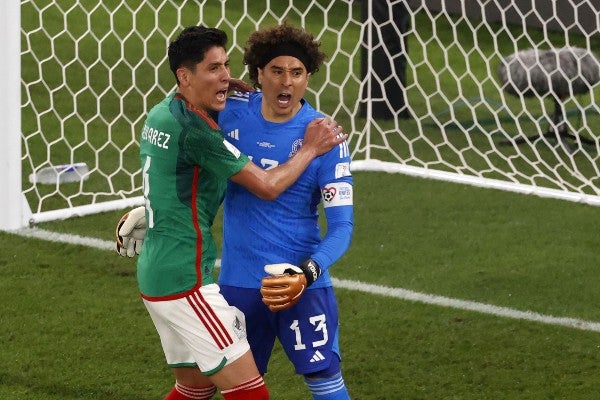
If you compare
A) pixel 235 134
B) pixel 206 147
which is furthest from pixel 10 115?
pixel 206 147

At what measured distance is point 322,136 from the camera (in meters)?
4.71

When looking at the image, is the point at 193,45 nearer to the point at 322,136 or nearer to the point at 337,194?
the point at 322,136

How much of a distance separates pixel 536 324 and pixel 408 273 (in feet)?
3.38

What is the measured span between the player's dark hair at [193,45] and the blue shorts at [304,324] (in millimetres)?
856

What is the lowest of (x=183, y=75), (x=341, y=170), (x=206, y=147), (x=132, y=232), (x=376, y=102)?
(x=376, y=102)

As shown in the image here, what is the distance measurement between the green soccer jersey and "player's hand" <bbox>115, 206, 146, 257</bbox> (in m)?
0.24

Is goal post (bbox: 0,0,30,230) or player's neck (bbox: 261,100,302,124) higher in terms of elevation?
player's neck (bbox: 261,100,302,124)

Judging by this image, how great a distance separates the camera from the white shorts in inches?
181

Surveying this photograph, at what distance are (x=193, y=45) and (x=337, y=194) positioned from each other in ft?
2.39

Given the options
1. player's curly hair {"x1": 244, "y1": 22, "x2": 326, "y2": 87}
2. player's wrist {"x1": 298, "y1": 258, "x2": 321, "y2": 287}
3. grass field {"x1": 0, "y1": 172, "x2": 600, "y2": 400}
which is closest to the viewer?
player's wrist {"x1": 298, "y1": 258, "x2": 321, "y2": 287}

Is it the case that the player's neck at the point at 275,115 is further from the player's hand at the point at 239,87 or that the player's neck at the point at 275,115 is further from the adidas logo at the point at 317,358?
the adidas logo at the point at 317,358

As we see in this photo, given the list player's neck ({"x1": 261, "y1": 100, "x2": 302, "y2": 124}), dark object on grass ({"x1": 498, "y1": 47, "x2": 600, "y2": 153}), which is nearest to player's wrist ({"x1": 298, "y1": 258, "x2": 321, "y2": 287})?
player's neck ({"x1": 261, "y1": 100, "x2": 302, "y2": 124})

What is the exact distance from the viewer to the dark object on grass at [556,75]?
10.2 metres

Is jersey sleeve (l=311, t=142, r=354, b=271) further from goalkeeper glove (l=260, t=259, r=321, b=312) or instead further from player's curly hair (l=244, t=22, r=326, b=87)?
player's curly hair (l=244, t=22, r=326, b=87)
